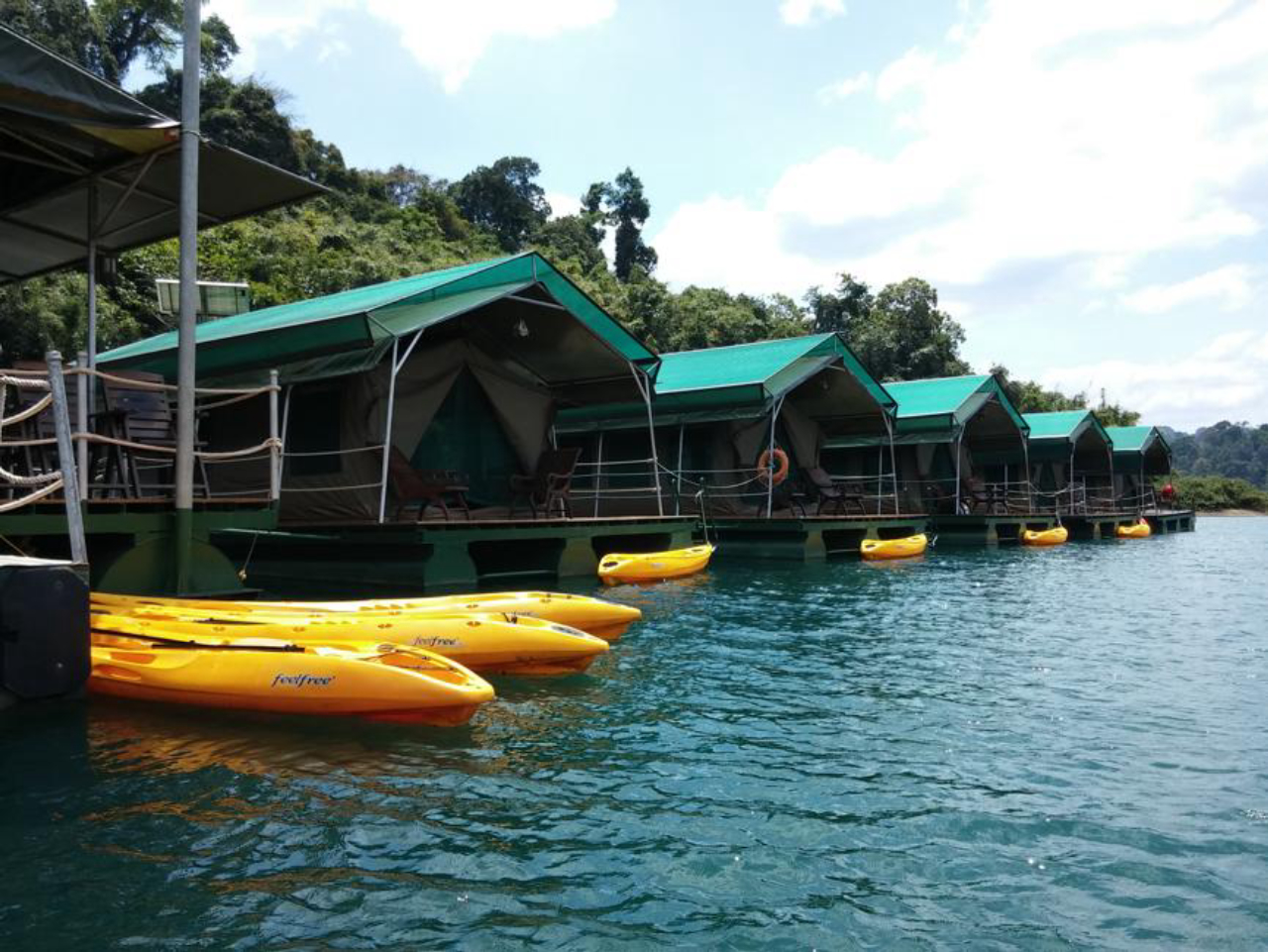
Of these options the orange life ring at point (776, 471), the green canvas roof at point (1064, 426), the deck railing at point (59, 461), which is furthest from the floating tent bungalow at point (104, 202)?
the green canvas roof at point (1064, 426)

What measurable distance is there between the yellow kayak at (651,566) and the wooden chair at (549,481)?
4.03 ft

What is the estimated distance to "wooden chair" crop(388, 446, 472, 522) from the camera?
11578 millimetres

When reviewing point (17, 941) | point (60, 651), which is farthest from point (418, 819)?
point (60, 651)

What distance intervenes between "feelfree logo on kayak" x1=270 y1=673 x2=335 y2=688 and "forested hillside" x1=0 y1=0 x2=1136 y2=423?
2253 centimetres

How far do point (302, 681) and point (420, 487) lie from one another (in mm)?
6456

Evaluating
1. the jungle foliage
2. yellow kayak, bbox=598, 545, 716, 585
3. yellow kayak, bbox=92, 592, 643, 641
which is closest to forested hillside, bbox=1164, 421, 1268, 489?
the jungle foliage

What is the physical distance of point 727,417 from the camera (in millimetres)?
17406

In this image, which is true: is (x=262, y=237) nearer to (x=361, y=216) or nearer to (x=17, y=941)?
(x=361, y=216)

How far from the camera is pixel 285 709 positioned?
5.37 metres

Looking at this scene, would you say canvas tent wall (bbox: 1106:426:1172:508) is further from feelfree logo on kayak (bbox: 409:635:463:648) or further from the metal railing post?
the metal railing post

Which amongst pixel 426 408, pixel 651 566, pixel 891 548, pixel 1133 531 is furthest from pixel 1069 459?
pixel 426 408

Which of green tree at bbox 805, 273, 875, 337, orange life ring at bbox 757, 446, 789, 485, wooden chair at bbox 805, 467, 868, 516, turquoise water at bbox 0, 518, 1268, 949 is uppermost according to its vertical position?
green tree at bbox 805, 273, 875, 337

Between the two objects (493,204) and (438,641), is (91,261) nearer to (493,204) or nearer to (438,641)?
(438,641)

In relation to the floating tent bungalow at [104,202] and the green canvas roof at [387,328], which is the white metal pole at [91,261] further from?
the green canvas roof at [387,328]
